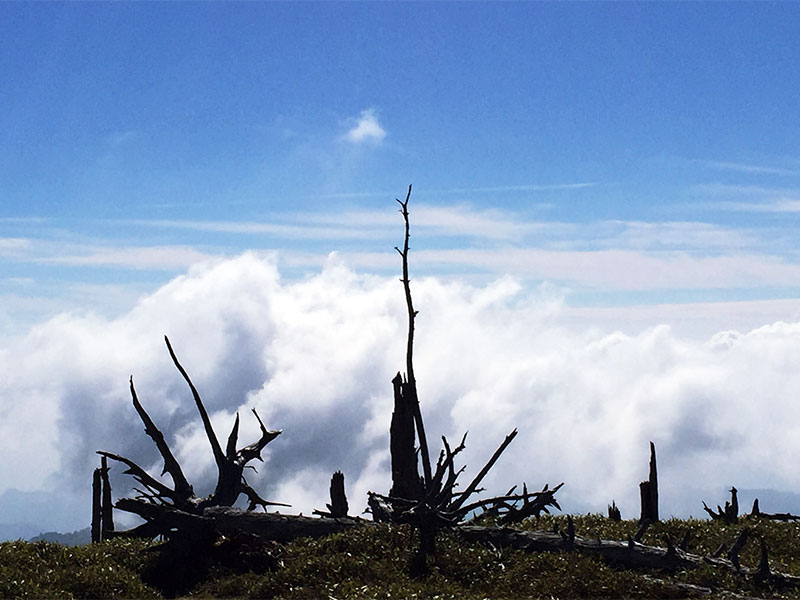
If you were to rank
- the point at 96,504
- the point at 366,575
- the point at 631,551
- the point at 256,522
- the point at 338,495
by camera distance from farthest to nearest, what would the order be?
1. the point at 96,504
2. the point at 338,495
3. the point at 256,522
4. the point at 631,551
5. the point at 366,575

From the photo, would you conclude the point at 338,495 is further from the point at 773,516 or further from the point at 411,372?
the point at 773,516

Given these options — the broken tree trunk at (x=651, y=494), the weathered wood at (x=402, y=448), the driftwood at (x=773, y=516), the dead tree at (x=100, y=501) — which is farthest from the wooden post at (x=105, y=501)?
the driftwood at (x=773, y=516)

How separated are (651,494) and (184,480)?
1842cm

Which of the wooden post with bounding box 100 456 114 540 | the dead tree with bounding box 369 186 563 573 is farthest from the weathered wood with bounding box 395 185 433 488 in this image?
the wooden post with bounding box 100 456 114 540

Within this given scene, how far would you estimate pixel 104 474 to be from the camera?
3716 centimetres

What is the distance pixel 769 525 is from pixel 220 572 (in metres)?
21.3

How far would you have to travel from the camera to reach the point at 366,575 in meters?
22.2

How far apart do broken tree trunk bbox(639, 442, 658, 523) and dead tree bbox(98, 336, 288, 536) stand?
14671mm

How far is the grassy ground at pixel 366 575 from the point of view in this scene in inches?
838

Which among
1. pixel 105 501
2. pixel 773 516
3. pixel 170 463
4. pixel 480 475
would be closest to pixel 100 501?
pixel 105 501

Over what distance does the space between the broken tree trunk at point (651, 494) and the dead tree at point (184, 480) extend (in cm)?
1467

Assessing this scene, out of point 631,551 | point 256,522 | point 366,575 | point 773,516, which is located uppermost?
point 256,522

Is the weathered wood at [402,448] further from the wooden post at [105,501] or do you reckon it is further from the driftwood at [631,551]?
the wooden post at [105,501]

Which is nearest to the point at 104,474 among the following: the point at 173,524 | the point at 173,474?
the point at 173,474
